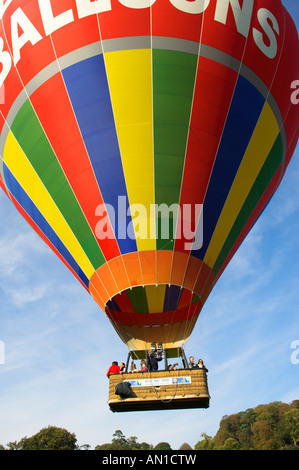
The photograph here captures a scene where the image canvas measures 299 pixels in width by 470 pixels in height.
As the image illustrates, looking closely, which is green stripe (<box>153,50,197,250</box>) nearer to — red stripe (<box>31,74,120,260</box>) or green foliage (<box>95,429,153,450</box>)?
red stripe (<box>31,74,120,260</box>)

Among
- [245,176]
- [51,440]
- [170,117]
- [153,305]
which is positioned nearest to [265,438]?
[51,440]

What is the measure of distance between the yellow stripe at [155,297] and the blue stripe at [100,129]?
958 millimetres

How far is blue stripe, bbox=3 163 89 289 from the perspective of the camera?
9.38 m

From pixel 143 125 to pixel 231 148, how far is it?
1.89 m

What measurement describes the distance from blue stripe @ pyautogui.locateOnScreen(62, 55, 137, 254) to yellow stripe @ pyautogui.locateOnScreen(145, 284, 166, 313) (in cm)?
96

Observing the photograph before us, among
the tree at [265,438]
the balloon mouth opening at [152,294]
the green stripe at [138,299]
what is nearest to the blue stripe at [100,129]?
the balloon mouth opening at [152,294]

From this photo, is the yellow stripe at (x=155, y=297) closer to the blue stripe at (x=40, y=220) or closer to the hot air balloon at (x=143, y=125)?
the hot air balloon at (x=143, y=125)

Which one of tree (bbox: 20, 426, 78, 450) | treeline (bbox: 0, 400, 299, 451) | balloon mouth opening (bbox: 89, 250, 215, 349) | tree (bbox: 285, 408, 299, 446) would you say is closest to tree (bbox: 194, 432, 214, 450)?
treeline (bbox: 0, 400, 299, 451)

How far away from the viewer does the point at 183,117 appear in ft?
27.2

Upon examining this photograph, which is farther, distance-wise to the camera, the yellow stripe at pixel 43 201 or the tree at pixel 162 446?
the tree at pixel 162 446

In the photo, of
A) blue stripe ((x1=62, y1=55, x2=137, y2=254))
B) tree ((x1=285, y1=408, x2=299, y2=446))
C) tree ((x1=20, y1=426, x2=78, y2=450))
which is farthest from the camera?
tree ((x1=285, y1=408, x2=299, y2=446))

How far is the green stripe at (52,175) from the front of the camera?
8695 mm

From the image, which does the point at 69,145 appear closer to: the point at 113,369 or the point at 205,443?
the point at 113,369
